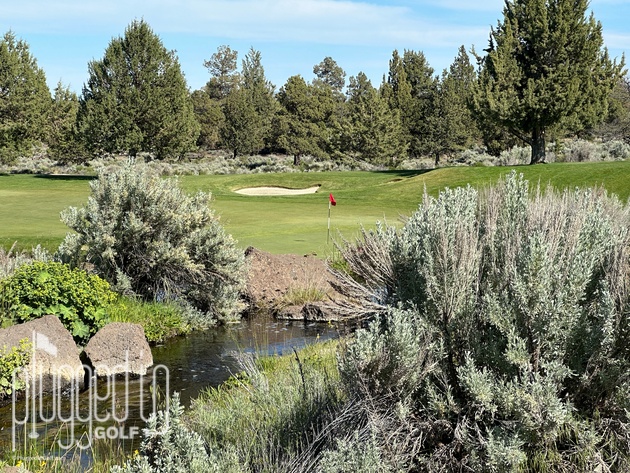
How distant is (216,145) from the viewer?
67.2 metres

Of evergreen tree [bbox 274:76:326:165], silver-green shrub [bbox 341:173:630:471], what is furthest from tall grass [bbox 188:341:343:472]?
evergreen tree [bbox 274:76:326:165]

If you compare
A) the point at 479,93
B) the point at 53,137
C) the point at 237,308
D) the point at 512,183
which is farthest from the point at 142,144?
the point at 512,183

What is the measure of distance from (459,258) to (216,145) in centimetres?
6374

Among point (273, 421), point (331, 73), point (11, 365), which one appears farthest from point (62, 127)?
point (331, 73)

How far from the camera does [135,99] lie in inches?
1563

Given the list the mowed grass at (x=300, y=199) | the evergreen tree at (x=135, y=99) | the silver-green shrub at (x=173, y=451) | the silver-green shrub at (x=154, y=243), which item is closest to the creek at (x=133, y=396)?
the silver-green shrub at (x=154, y=243)

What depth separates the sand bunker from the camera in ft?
112

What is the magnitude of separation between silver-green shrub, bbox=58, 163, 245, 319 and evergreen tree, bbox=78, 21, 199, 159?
28.1 meters

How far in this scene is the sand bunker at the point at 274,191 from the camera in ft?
112

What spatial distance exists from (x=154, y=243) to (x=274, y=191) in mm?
22776

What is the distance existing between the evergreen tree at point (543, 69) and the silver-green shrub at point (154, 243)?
25414 mm

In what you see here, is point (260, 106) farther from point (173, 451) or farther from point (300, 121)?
point (173, 451)

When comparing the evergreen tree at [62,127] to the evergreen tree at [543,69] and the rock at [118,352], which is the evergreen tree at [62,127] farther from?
the rock at [118,352]

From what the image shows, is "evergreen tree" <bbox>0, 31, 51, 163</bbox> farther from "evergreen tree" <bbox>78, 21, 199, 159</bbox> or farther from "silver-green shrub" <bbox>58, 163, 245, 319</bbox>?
"silver-green shrub" <bbox>58, 163, 245, 319</bbox>
